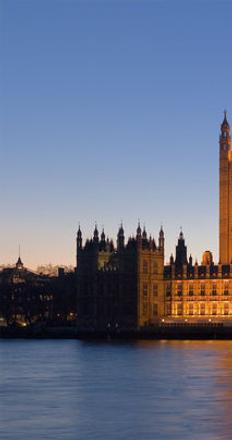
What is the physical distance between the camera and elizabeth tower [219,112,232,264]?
137750 mm

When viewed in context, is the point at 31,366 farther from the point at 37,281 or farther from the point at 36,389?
the point at 37,281

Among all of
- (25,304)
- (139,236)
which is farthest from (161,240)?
(25,304)

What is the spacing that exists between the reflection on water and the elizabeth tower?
57321 millimetres

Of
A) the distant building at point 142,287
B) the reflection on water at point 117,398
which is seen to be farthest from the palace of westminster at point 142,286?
the reflection on water at point 117,398

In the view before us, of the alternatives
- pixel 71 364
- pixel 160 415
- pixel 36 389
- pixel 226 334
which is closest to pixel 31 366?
pixel 71 364

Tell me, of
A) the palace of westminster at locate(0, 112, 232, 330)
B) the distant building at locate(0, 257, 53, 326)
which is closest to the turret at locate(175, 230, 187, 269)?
the palace of westminster at locate(0, 112, 232, 330)

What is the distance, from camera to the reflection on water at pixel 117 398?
130 feet

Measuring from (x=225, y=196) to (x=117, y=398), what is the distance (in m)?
92.4

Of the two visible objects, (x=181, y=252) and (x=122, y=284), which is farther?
(x=181, y=252)

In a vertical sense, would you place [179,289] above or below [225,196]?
below

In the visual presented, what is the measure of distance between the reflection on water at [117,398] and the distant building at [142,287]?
157 feet

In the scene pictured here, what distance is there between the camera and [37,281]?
191500 mm

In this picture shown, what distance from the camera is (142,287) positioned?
422 feet

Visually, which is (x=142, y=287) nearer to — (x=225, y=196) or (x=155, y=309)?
(x=155, y=309)
